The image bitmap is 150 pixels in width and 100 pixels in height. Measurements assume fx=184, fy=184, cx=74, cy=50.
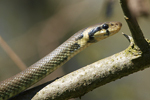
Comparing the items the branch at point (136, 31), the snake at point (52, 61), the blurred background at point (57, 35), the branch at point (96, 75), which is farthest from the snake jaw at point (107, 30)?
the blurred background at point (57, 35)

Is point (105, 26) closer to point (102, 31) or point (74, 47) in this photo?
point (102, 31)

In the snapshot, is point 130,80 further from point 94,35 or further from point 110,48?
point 94,35

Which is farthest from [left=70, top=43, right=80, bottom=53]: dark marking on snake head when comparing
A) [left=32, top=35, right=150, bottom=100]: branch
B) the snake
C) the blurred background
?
the blurred background

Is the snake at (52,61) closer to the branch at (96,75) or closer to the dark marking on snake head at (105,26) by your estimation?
the dark marking on snake head at (105,26)

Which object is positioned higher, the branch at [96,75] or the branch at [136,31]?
the branch at [136,31]

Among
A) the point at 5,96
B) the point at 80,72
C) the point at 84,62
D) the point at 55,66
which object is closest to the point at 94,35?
the point at 55,66

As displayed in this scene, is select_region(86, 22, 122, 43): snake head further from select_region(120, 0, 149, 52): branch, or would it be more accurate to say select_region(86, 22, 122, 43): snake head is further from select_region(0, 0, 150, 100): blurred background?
select_region(0, 0, 150, 100): blurred background
